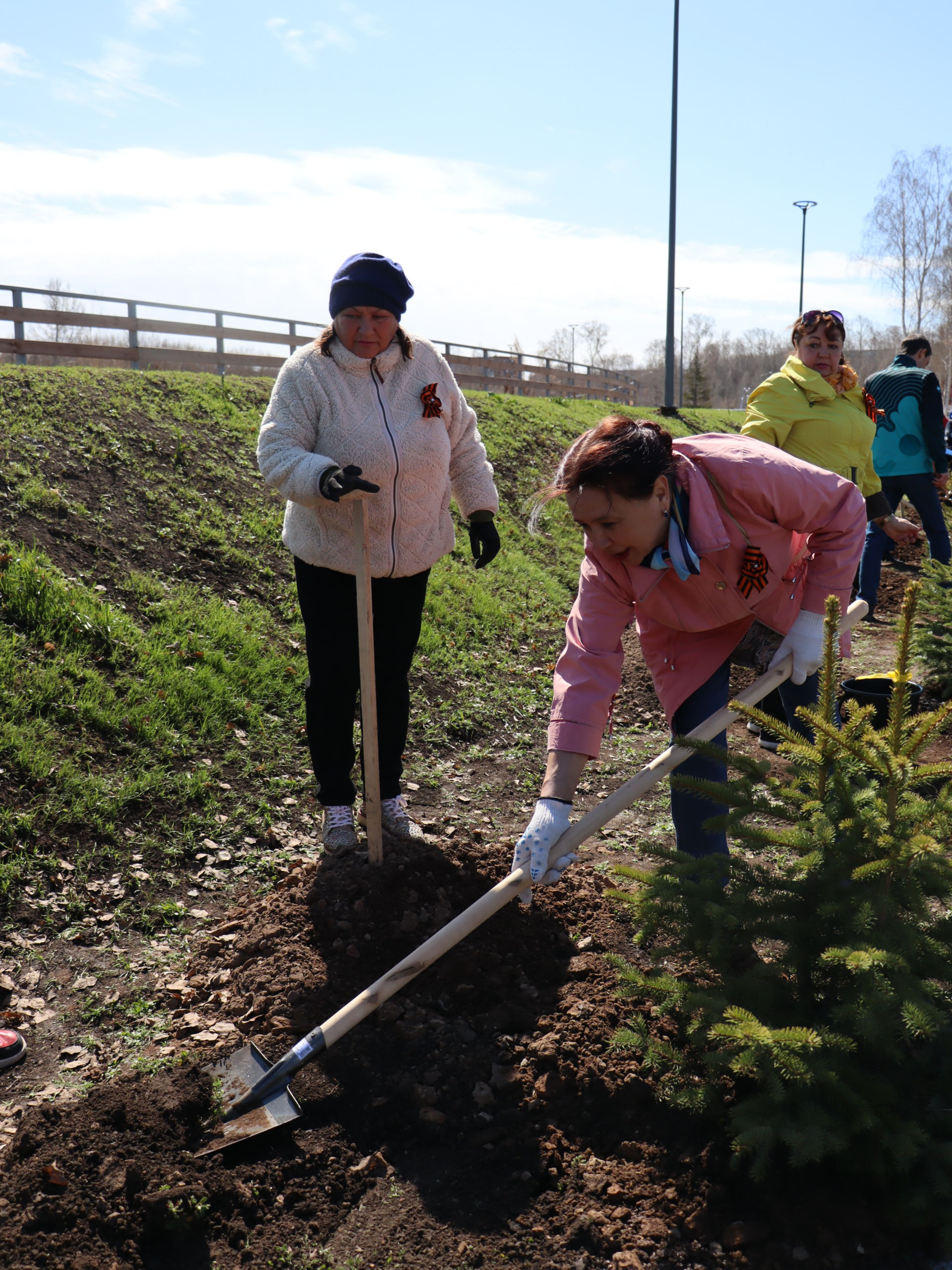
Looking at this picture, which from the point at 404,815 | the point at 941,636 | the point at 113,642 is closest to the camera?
the point at 404,815

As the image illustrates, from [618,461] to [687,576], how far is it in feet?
1.27

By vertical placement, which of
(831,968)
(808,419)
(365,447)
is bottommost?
(831,968)

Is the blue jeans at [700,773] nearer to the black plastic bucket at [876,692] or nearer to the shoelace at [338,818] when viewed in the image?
the shoelace at [338,818]

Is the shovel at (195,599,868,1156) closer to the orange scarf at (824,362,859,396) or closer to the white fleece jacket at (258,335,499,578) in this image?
the white fleece jacket at (258,335,499,578)

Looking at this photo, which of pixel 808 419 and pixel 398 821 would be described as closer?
pixel 398 821

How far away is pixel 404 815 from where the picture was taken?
→ 3.61 metres

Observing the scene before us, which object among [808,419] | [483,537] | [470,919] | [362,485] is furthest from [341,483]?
[808,419]

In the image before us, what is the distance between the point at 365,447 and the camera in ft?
10.5

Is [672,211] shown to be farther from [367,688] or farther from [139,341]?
[367,688]

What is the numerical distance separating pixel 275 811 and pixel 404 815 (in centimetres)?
82

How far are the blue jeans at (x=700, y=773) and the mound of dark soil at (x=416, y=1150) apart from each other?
0.48 m

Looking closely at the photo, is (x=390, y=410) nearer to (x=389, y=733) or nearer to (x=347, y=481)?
(x=347, y=481)

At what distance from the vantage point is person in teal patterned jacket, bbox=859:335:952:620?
22.7 ft

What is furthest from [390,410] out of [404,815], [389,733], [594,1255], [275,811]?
[594,1255]
